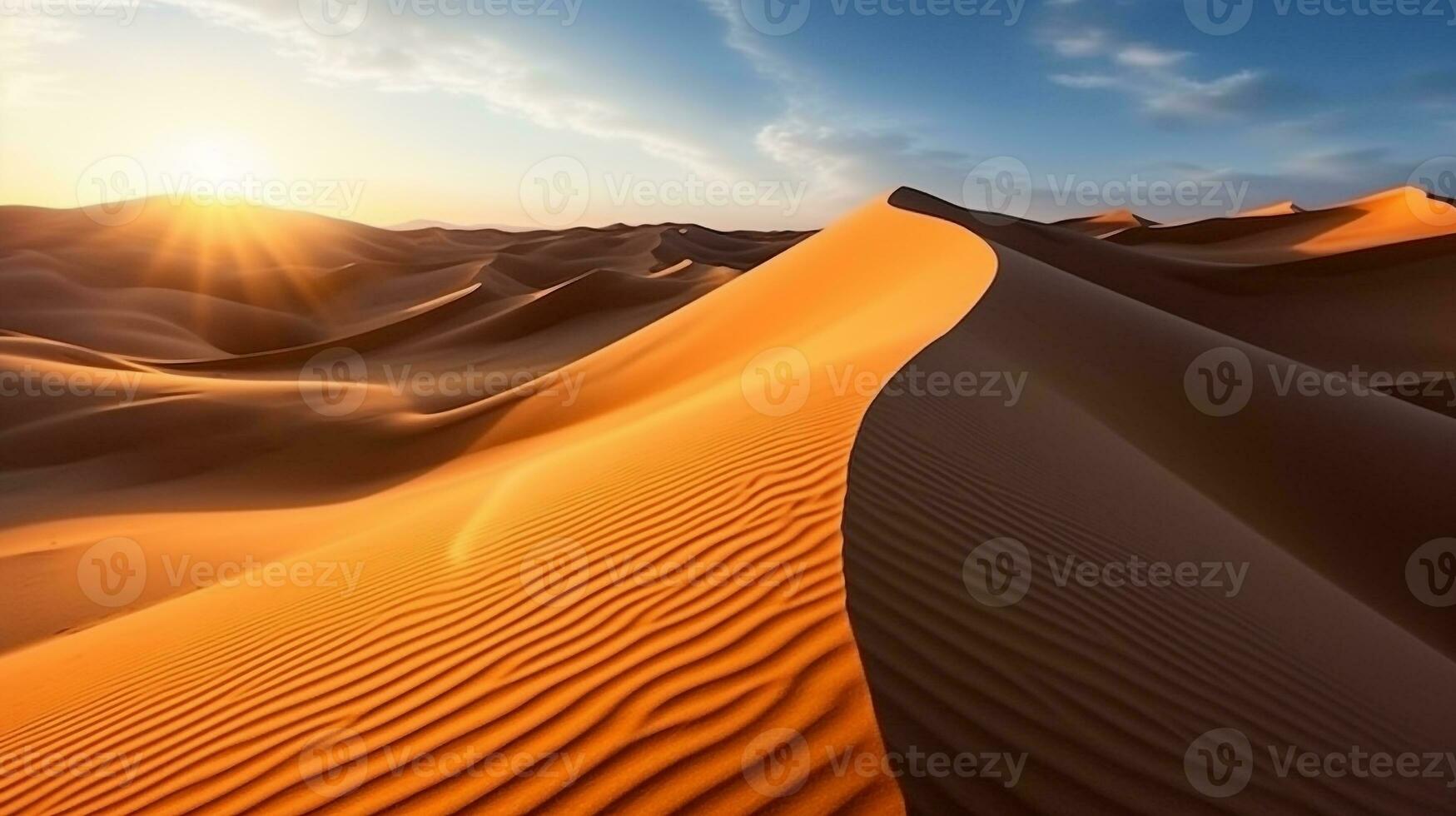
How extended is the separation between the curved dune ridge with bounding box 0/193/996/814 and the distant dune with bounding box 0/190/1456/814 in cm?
2

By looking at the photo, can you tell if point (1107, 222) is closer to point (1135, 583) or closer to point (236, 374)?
point (236, 374)

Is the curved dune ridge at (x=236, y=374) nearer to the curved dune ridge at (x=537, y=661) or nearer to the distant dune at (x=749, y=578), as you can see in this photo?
the distant dune at (x=749, y=578)

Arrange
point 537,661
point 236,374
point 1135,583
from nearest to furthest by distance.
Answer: point 537,661 → point 1135,583 → point 236,374

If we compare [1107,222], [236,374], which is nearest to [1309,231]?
[1107,222]

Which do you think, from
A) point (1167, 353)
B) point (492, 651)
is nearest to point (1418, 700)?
point (492, 651)

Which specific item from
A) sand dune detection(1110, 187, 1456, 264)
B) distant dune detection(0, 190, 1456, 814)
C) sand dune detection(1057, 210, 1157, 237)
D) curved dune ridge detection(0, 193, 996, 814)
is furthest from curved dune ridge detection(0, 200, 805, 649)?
sand dune detection(1057, 210, 1157, 237)

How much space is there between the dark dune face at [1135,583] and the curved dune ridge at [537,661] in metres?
0.25

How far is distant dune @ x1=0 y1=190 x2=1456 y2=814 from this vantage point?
236cm

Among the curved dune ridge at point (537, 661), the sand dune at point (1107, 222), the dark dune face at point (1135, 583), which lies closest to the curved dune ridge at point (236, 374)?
the curved dune ridge at point (537, 661)

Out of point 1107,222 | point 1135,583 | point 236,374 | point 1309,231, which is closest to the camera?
point 1135,583

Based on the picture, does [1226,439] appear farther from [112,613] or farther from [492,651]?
[112,613]

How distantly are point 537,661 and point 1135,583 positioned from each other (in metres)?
2.53

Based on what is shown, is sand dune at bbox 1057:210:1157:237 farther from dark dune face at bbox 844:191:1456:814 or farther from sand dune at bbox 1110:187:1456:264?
dark dune face at bbox 844:191:1456:814

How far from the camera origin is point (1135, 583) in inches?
145
